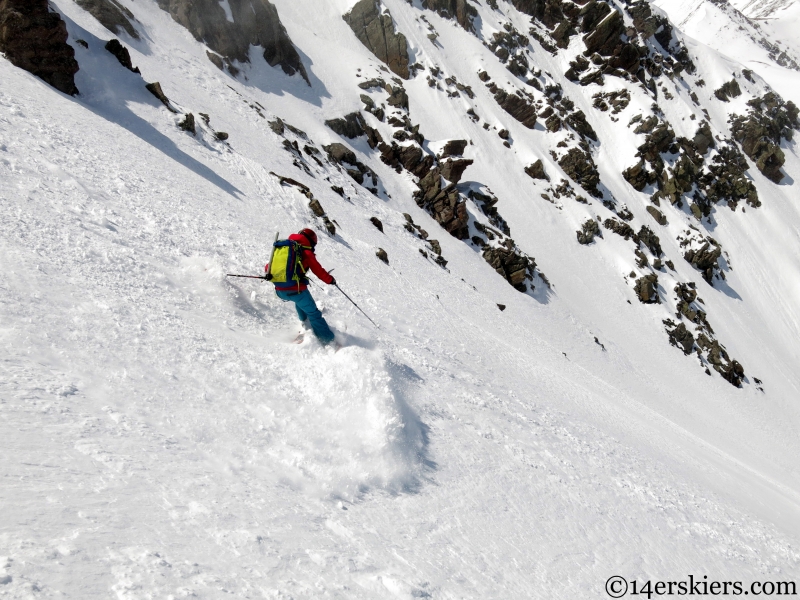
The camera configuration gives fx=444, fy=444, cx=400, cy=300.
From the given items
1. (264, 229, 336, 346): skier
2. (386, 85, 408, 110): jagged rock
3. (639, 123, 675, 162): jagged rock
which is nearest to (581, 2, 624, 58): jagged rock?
(639, 123, 675, 162): jagged rock

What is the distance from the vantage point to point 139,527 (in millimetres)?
3023

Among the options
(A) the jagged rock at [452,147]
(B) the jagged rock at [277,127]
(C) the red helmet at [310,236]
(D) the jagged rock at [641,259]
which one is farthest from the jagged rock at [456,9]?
(C) the red helmet at [310,236]

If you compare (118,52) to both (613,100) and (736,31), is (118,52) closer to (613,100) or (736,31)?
(613,100)

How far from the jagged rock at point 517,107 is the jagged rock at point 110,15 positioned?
35.8m

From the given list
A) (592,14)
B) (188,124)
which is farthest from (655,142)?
(188,124)

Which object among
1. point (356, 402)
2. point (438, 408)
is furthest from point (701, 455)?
point (356, 402)

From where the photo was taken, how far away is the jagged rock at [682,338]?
3522cm

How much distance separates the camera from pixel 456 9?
171ft

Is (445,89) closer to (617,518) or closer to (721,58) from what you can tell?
(617,518)

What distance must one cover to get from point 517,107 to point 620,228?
17.8 metres

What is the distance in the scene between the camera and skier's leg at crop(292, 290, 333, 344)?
7.00 m

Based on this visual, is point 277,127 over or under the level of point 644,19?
under

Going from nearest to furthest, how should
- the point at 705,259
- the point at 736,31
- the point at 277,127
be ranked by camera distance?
the point at 277,127 → the point at 705,259 → the point at 736,31

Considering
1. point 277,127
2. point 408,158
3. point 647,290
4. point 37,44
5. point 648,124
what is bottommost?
point 37,44
